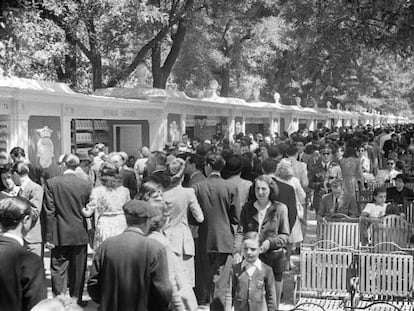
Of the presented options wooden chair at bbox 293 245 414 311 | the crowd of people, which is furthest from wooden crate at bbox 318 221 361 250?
wooden chair at bbox 293 245 414 311

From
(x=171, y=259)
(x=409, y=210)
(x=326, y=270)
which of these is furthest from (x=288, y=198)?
(x=409, y=210)

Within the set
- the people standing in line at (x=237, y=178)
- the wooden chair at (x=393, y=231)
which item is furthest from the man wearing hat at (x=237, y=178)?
the wooden chair at (x=393, y=231)

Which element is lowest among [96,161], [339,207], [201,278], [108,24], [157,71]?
[201,278]

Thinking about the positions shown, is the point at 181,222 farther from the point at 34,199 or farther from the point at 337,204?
the point at 337,204

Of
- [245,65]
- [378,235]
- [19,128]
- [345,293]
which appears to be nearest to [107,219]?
[345,293]

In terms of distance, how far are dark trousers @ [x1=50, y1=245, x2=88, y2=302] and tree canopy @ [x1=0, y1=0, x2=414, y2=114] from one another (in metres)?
2.32

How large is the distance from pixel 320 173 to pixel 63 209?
5.80 meters

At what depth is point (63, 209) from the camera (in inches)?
303

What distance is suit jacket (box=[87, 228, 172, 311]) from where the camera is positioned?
15.1 feet

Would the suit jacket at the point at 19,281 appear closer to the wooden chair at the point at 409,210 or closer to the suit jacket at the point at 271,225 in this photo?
the suit jacket at the point at 271,225

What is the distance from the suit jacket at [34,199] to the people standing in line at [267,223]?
2.28 m

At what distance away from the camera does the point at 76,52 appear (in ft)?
69.6

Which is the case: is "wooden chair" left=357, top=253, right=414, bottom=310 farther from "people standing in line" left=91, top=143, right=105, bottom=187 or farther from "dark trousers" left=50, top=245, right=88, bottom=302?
"people standing in line" left=91, top=143, right=105, bottom=187

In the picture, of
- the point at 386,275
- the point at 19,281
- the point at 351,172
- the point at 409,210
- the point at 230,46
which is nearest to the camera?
the point at 19,281
